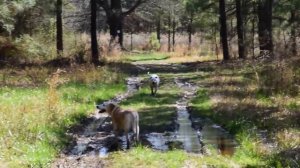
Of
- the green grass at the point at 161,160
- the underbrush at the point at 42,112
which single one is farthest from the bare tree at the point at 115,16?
the green grass at the point at 161,160

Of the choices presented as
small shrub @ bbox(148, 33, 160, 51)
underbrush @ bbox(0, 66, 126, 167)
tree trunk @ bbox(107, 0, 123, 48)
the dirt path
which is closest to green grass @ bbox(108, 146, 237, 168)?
the dirt path

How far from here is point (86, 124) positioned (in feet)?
50.8

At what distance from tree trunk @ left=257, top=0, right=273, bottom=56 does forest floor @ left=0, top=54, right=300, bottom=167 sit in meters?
10.3

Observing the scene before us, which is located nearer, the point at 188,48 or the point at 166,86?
the point at 166,86

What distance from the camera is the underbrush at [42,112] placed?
1079 cm

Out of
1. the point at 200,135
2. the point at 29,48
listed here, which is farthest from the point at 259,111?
the point at 29,48

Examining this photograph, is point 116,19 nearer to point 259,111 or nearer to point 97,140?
point 259,111

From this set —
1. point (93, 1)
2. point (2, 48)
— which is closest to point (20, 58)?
point (2, 48)

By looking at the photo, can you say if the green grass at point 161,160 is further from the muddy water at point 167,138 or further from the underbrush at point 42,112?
the underbrush at point 42,112

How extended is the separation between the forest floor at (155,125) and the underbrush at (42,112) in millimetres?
25

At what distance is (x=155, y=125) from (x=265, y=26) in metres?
22.7

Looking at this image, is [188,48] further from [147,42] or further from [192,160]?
[192,160]

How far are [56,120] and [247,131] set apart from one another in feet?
16.4

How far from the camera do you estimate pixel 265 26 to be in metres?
35.7
